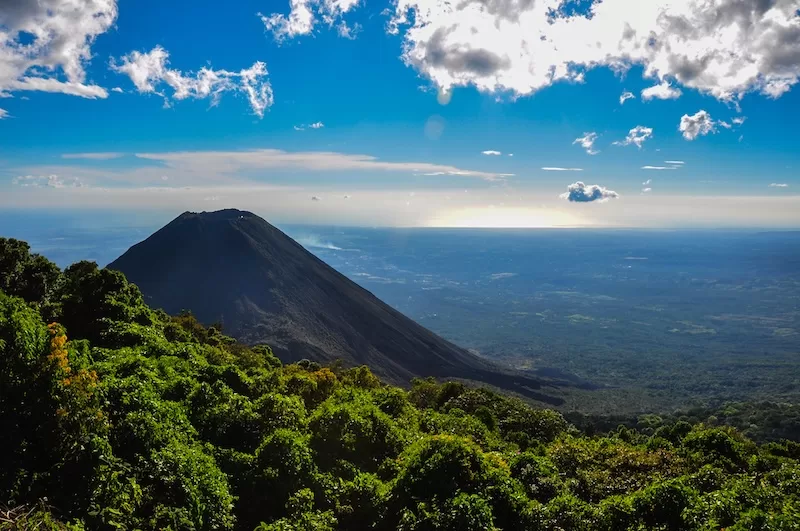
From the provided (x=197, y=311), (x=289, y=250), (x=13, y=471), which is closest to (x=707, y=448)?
(x=13, y=471)

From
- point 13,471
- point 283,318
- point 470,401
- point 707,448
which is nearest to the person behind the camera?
point 13,471

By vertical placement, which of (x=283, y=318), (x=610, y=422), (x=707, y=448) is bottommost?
(x=610, y=422)

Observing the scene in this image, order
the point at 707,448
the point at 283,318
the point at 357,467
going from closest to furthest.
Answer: the point at 357,467
the point at 707,448
the point at 283,318

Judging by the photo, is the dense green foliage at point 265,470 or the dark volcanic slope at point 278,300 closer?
the dense green foliage at point 265,470

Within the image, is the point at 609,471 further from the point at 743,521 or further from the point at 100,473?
the point at 100,473

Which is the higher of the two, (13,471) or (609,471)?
(13,471)

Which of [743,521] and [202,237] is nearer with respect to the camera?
[743,521]
